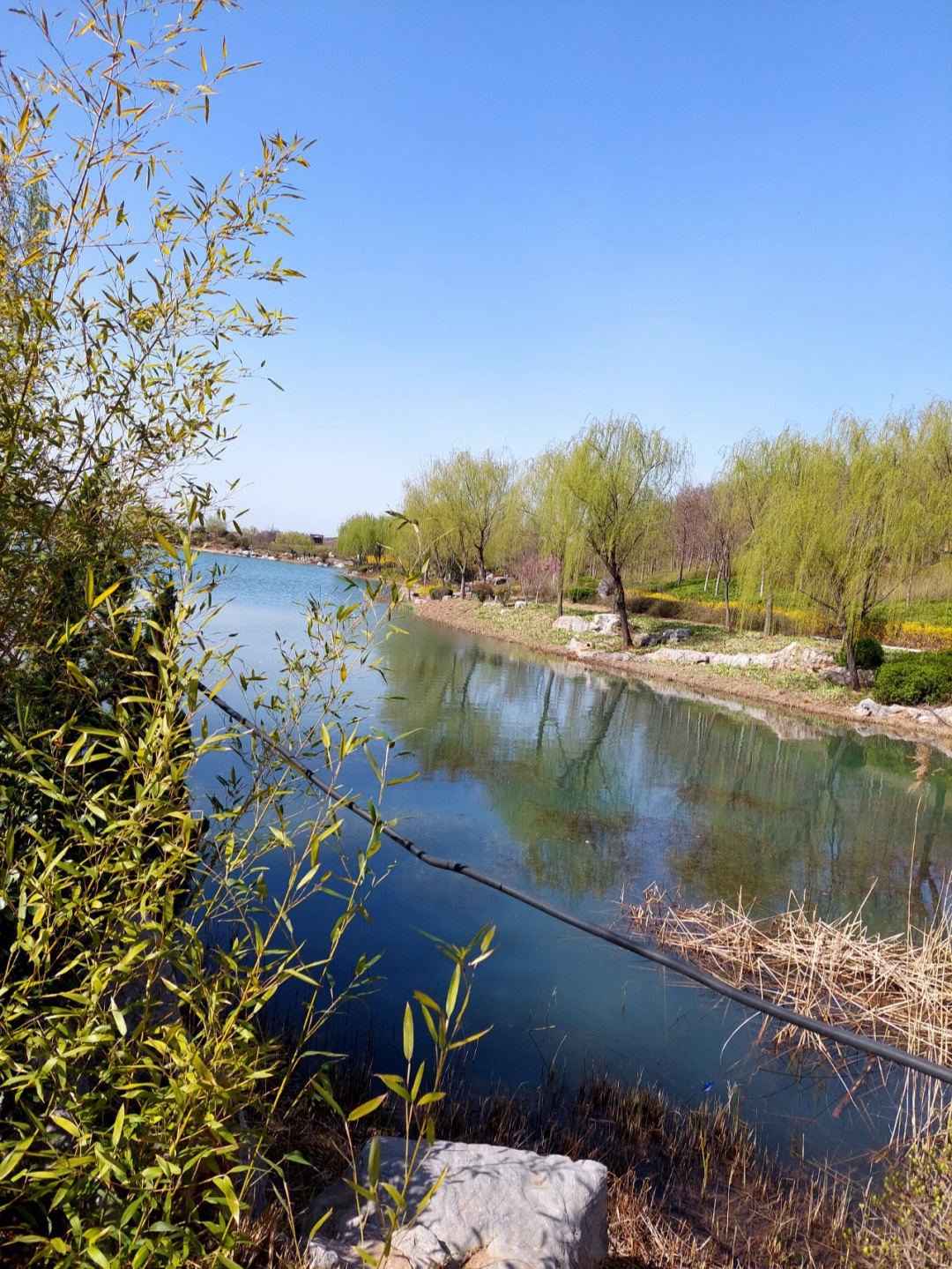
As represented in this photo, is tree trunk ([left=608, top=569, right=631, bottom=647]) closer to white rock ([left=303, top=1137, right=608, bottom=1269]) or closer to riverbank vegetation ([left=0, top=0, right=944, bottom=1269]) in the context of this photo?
riverbank vegetation ([left=0, top=0, right=944, bottom=1269])

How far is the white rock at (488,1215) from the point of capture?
154 cm

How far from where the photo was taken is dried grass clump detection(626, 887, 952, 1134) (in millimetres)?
4109

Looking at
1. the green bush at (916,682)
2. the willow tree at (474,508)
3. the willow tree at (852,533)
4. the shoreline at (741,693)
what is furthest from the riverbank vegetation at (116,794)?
the willow tree at (474,508)

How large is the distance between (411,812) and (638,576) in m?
28.2

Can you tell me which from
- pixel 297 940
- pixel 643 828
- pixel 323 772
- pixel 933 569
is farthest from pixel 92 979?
pixel 933 569

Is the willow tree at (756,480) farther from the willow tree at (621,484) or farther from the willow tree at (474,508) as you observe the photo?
the willow tree at (474,508)

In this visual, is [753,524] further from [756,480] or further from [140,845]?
[140,845]

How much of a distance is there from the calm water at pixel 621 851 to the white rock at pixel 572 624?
8648mm

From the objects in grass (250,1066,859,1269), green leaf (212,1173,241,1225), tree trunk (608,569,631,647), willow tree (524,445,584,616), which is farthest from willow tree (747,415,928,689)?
green leaf (212,1173,241,1225)

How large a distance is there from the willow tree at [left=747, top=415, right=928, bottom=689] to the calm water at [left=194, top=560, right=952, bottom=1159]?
138 inches

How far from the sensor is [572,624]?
2386cm

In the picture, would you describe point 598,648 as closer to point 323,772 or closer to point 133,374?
point 323,772

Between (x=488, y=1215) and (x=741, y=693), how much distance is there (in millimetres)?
15354

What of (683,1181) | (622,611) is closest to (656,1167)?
(683,1181)
